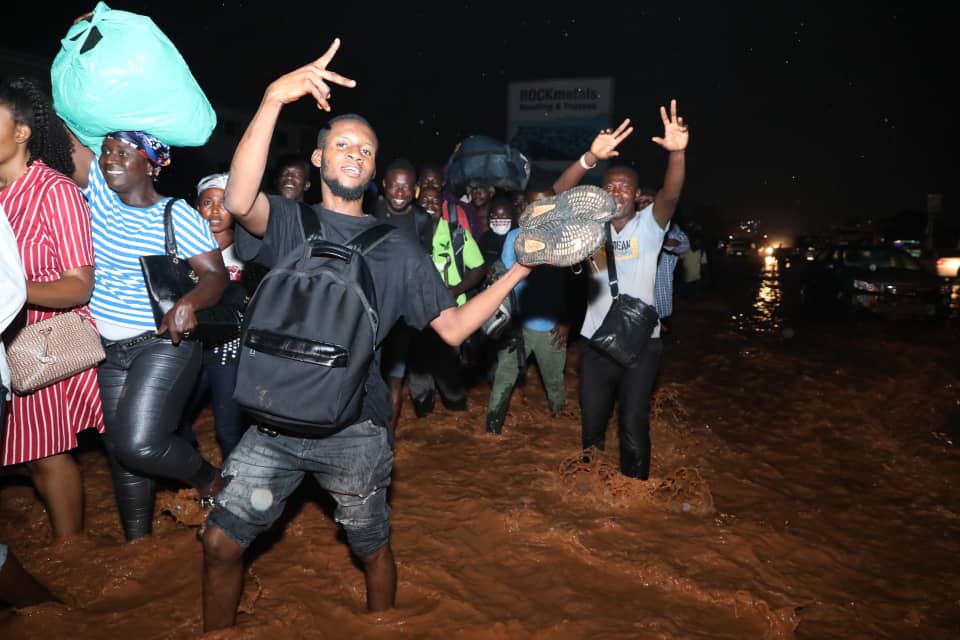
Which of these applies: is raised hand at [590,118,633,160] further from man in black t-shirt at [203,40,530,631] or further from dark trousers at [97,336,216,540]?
dark trousers at [97,336,216,540]

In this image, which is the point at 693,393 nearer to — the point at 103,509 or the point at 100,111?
the point at 103,509

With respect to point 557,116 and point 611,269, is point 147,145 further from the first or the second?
point 557,116

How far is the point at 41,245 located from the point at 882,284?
566 inches

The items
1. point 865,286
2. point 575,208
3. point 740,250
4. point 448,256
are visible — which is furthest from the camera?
point 740,250

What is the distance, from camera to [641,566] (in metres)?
3.40

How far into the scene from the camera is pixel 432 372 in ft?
19.7

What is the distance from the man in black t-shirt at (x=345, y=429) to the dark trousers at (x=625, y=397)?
1836mm

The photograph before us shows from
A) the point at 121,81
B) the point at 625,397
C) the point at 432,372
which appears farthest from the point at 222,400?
the point at 625,397

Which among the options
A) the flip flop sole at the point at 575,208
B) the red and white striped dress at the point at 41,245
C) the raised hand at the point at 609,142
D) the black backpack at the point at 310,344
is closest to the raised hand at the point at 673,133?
the raised hand at the point at 609,142

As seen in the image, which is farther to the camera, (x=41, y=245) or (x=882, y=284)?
(x=882, y=284)

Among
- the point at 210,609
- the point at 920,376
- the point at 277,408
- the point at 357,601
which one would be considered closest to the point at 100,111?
the point at 277,408

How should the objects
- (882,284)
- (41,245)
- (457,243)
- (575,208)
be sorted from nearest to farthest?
(575,208), (41,245), (457,243), (882,284)

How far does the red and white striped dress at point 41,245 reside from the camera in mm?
2586

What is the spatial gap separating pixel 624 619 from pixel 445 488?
A: 1.71 m
